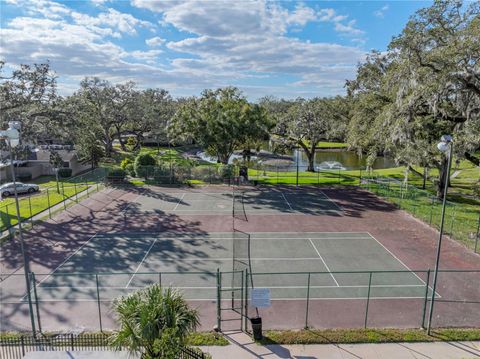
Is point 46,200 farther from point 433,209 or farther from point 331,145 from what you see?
point 331,145

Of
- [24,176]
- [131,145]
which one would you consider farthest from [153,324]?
[131,145]

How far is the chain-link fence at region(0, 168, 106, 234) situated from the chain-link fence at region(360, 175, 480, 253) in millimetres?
25113

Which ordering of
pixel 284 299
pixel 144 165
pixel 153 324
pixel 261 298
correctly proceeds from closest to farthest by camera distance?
pixel 153 324 → pixel 261 298 → pixel 284 299 → pixel 144 165

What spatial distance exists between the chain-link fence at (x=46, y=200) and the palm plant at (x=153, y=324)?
55.0 ft

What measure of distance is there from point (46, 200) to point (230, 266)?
62.9 feet

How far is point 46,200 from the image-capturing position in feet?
97.0

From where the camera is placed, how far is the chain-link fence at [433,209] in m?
21.8

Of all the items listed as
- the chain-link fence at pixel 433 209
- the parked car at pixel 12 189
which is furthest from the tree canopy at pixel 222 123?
the parked car at pixel 12 189

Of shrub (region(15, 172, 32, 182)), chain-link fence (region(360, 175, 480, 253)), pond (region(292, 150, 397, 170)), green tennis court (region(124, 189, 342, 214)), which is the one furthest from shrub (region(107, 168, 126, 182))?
pond (region(292, 150, 397, 170))

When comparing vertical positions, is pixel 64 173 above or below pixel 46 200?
above

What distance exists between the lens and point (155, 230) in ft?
75.7

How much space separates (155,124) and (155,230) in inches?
1679

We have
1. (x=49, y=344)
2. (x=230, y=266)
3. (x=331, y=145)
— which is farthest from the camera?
(x=331, y=145)

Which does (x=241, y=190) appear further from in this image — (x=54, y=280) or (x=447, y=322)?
(x=447, y=322)
